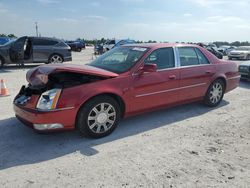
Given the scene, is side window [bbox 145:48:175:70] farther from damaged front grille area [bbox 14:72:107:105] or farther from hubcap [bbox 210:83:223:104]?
hubcap [bbox 210:83:223:104]

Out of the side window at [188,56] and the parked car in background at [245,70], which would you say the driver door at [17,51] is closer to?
the side window at [188,56]

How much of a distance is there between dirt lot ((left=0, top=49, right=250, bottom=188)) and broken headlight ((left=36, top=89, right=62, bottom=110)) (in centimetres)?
65

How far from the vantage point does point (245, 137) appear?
4203 millimetres

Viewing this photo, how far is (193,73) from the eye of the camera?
17.3 ft

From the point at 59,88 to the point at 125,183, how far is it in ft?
5.61

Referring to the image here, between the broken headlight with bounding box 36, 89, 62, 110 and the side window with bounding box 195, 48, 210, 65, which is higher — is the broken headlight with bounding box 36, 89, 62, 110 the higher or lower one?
the lower one

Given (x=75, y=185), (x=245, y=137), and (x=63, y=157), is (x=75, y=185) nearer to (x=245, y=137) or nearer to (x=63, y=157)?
(x=63, y=157)

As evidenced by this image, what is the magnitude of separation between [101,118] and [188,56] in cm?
253

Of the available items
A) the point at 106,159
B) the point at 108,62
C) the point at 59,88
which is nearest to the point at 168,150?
the point at 106,159

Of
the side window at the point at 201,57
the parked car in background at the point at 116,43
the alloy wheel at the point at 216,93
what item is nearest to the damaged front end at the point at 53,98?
the side window at the point at 201,57

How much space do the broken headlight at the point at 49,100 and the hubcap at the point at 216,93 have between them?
3763 millimetres

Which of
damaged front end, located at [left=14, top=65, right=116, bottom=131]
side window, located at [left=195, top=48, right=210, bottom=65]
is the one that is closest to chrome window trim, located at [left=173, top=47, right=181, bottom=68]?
side window, located at [left=195, top=48, right=210, bottom=65]

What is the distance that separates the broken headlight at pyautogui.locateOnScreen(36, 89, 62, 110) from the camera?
11.7 feet

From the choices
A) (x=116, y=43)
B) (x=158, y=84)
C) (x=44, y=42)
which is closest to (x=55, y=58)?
(x=44, y=42)
